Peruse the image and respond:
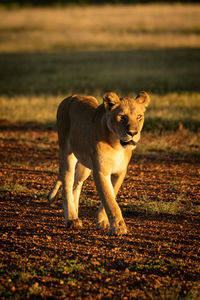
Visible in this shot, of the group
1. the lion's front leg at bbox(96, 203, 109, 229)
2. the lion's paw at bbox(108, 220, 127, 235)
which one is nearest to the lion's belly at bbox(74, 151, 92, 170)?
the lion's front leg at bbox(96, 203, 109, 229)

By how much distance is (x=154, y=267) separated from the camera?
4324 millimetres

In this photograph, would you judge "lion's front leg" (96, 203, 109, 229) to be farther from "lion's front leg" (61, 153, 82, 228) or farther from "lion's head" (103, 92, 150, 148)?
"lion's head" (103, 92, 150, 148)

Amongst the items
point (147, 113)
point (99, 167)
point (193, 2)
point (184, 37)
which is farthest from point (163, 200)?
point (193, 2)

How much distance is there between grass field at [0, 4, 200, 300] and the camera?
13.3ft

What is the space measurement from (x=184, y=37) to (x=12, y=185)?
99.3 ft

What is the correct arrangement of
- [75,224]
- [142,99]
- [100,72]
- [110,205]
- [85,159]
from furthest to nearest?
[100,72], [75,224], [85,159], [142,99], [110,205]

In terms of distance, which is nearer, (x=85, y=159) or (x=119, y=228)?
(x=119, y=228)

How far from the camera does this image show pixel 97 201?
6492 millimetres

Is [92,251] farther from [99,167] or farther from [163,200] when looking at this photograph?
[163,200]

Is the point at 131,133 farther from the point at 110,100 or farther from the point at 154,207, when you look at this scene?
the point at 154,207

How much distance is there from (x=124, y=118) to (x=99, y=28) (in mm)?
39973

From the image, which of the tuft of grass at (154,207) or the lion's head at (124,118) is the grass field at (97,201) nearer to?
the tuft of grass at (154,207)

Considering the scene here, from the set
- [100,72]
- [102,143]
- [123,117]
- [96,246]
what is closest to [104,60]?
[100,72]

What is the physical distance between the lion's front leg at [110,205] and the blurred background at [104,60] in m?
5.07
